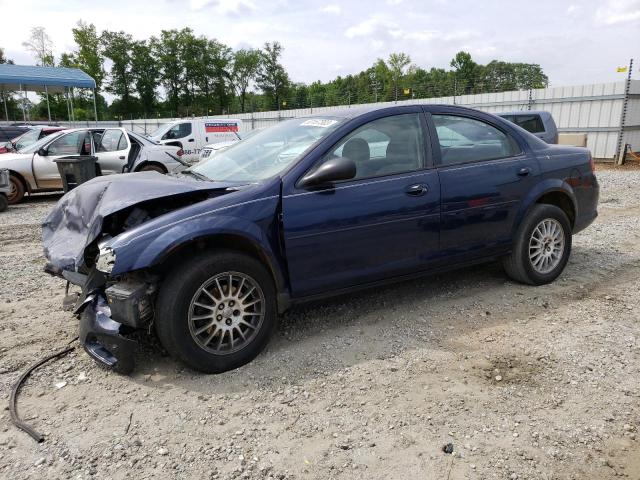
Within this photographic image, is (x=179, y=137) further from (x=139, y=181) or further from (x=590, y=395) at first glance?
(x=590, y=395)

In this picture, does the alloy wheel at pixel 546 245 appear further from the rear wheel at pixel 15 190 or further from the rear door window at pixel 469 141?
the rear wheel at pixel 15 190

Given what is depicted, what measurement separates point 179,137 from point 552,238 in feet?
52.3

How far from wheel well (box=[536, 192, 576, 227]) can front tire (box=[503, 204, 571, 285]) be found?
0.43 feet

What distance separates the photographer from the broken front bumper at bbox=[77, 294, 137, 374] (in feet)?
10.1

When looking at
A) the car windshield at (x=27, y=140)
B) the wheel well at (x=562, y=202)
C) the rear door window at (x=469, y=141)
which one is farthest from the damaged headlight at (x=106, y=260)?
the car windshield at (x=27, y=140)

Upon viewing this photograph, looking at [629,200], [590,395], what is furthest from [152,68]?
[590,395]

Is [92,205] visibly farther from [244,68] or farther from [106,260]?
[244,68]

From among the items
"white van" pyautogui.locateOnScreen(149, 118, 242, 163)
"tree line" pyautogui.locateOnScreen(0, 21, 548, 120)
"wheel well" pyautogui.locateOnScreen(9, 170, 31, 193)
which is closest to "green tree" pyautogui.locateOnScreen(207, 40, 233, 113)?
"tree line" pyautogui.locateOnScreen(0, 21, 548, 120)

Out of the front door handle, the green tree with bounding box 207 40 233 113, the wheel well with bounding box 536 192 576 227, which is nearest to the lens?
the front door handle

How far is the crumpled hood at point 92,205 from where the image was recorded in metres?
3.33

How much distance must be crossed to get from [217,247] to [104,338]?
91 cm

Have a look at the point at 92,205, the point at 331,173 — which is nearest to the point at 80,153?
the point at 92,205

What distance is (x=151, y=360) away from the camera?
345 cm

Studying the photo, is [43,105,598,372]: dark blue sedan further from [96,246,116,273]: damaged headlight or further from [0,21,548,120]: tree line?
[0,21,548,120]: tree line
